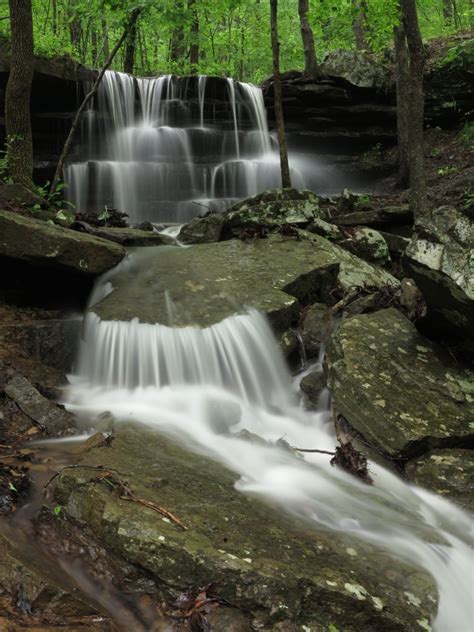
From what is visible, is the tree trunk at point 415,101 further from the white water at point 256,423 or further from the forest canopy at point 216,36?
the white water at point 256,423

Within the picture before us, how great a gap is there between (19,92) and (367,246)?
22.2 feet

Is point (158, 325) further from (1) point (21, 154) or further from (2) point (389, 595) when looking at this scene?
(1) point (21, 154)

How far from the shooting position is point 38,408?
4277 millimetres

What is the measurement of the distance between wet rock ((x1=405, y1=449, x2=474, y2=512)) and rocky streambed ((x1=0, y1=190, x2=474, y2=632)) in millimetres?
15

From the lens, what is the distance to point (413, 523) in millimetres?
3477

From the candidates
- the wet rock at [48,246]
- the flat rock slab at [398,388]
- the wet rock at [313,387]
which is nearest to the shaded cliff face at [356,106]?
the wet rock at [48,246]

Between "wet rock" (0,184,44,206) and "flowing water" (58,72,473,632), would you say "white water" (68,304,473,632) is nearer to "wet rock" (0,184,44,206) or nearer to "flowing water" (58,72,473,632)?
"flowing water" (58,72,473,632)

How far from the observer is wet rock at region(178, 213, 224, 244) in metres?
8.93

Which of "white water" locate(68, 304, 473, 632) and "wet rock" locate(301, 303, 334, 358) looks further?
"wet rock" locate(301, 303, 334, 358)

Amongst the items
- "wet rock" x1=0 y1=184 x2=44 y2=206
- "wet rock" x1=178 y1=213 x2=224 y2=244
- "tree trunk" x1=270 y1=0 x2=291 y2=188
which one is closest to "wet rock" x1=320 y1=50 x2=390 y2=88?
"tree trunk" x1=270 y1=0 x2=291 y2=188

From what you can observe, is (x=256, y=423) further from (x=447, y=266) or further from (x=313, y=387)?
(x=447, y=266)

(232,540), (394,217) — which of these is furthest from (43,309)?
(394,217)

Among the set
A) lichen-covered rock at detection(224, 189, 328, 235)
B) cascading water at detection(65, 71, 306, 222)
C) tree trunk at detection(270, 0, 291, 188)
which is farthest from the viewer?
cascading water at detection(65, 71, 306, 222)

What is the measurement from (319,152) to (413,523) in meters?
13.8
